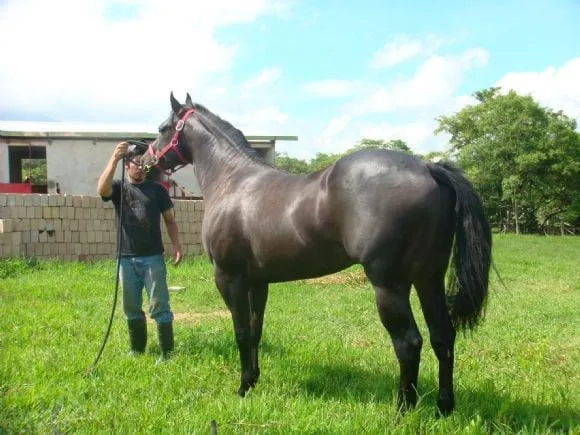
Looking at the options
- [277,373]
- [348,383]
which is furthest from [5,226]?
[348,383]

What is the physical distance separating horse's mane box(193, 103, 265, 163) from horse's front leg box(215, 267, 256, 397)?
1.02 m

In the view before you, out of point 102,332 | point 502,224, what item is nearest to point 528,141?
point 502,224

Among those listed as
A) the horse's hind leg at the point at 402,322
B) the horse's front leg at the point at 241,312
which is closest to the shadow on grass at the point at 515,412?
the horse's hind leg at the point at 402,322

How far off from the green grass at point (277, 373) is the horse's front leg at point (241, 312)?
137 mm

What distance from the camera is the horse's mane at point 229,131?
4426 millimetres

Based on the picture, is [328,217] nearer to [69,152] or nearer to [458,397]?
A: [458,397]

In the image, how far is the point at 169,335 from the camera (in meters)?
4.93

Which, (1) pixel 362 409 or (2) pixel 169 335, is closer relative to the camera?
(1) pixel 362 409

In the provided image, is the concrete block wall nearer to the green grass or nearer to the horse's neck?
the green grass

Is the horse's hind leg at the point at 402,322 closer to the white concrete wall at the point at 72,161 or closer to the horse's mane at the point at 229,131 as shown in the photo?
the horse's mane at the point at 229,131

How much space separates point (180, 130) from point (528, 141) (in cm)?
3460

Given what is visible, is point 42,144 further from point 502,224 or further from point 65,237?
point 502,224

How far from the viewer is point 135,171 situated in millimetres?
4992

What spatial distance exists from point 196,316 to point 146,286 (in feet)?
7.42
